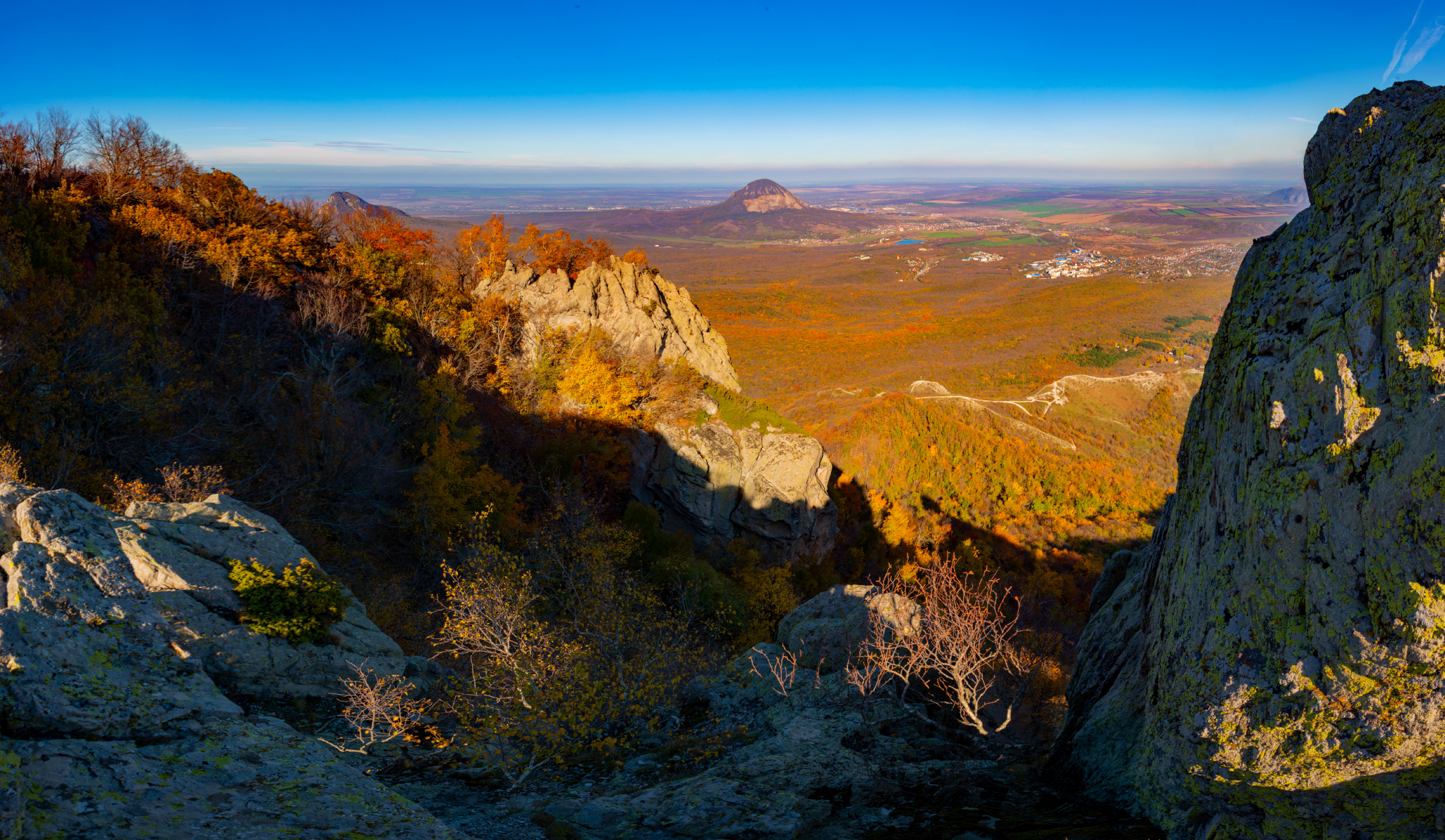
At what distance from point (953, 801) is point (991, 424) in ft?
248

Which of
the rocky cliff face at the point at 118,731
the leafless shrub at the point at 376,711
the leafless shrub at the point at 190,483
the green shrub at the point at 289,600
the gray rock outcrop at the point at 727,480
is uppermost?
the rocky cliff face at the point at 118,731

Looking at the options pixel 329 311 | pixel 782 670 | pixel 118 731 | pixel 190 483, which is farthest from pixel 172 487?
pixel 782 670

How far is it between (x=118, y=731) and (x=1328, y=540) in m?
11.7

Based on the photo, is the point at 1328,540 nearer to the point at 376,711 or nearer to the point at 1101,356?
the point at 376,711

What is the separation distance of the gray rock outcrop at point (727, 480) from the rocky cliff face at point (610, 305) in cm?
766

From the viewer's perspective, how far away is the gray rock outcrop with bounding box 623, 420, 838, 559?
4394 centimetres

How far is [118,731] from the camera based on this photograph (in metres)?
6.48

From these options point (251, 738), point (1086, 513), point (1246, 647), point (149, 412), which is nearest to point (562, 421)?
point (149, 412)

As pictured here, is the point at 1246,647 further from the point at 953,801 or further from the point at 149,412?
the point at 149,412

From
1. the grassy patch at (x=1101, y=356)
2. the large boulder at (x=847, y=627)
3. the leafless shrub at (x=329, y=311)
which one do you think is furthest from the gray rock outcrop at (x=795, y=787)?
the grassy patch at (x=1101, y=356)

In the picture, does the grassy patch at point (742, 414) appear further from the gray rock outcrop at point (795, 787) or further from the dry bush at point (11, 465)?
the dry bush at point (11, 465)

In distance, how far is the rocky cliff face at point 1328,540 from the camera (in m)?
4.86

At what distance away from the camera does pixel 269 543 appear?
1458cm

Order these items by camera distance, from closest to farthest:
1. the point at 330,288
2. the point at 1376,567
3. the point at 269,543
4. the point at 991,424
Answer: the point at 1376,567, the point at 269,543, the point at 330,288, the point at 991,424
